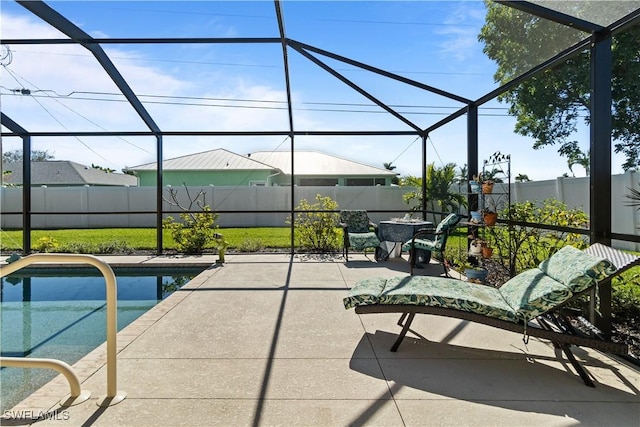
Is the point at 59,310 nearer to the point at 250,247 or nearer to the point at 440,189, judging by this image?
the point at 250,247

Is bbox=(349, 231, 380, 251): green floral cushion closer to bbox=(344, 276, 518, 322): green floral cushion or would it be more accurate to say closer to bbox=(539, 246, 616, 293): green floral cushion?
bbox=(344, 276, 518, 322): green floral cushion

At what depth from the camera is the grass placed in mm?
8672

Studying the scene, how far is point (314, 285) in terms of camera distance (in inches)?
197

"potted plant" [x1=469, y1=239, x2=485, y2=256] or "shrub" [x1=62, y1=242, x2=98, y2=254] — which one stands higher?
"potted plant" [x1=469, y1=239, x2=485, y2=256]

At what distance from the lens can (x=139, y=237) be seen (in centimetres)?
1022

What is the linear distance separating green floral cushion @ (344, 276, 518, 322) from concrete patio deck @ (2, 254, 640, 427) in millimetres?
394

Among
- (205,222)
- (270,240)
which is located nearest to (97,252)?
(205,222)

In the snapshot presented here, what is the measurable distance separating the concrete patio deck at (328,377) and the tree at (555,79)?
2.56 m

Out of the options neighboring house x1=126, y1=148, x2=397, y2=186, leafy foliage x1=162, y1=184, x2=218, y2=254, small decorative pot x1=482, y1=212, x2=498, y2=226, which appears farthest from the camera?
neighboring house x1=126, y1=148, x2=397, y2=186

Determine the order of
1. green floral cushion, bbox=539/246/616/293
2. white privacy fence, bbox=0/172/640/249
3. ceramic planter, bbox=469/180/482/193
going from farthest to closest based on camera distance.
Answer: white privacy fence, bbox=0/172/640/249
ceramic planter, bbox=469/180/482/193
green floral cushion, bbox=539/246/616/293

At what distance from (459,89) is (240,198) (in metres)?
9.04

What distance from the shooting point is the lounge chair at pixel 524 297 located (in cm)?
235
